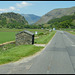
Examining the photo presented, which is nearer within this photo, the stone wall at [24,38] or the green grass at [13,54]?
the green grass at [13,54]

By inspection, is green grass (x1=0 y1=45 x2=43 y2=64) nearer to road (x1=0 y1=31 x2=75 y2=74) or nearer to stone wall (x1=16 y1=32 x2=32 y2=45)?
road (x1=0 y1=31 x2=75 y2=74)

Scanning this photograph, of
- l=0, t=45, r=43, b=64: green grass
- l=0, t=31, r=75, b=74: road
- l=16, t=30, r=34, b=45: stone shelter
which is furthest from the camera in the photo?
l=16, t=30, r=34, b=45: stone shelter

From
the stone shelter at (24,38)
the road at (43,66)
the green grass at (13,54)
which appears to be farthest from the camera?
the stone shelter at (24,38)

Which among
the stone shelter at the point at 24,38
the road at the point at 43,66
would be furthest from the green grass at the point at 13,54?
the stone shelter at the point at 24,38

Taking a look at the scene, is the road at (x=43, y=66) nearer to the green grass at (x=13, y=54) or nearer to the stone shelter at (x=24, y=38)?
the green grass at (x=13, y=54)

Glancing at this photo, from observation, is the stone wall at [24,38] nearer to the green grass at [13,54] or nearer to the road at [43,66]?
the green grass at [13,54]

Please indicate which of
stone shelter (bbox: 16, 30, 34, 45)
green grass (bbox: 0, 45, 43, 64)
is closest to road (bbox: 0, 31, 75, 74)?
green grass (bbox: 0, 45, 43, 64)

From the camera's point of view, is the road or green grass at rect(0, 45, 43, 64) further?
green grass at rect(0, 45, 43, 64)

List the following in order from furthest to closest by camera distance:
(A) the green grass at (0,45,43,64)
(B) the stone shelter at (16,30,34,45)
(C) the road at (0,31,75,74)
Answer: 1. (B) the stone shelter at (16,30,34,45)
2. (A) the green grass at (0,45,43,64)
3. (C) the road at (0,31,75,74)

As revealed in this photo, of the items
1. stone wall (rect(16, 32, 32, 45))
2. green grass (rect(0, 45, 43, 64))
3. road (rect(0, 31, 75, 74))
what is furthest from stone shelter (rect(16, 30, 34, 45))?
road (rect(0, 31, 75, 74))

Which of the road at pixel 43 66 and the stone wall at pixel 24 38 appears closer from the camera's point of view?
the road at pixel 43 66

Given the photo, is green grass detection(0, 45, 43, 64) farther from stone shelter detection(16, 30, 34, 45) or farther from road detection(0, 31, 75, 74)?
stone shelter detection(16, 30, 34, 45)

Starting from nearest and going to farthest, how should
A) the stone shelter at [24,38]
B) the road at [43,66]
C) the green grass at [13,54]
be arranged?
the road at [43,66], the green grass at [13,54], the stone shelter at [24,38]

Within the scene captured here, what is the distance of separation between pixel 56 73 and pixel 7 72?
127 inches
